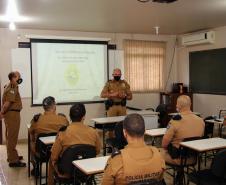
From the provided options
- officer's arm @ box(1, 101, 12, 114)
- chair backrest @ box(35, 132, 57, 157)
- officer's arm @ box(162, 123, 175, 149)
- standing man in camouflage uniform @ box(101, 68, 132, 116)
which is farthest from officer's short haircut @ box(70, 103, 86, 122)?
standing man in camouflage uniform @ box(101, 68, 132, 116)

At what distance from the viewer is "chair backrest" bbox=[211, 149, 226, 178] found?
276 centimetres

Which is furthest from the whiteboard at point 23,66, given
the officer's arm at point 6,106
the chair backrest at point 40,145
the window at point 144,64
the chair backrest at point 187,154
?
the chair backrest at point 187,154

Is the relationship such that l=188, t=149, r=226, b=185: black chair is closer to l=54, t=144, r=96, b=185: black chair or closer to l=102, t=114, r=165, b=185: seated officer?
l=102, t=114, r=165, b=185: seated officer

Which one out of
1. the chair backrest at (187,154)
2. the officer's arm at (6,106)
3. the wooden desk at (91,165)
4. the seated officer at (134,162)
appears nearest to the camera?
the seated officer at (134,162)

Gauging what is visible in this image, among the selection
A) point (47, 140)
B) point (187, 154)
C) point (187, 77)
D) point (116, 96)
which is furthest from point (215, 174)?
point (187, 77)

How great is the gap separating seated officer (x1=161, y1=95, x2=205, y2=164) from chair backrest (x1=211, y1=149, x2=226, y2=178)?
0.81 meters

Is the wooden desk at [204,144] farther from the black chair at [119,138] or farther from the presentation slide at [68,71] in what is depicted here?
the presentation slide at [68,71]

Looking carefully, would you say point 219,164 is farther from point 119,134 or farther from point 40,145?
point 40,145

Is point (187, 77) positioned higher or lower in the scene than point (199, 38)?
lower

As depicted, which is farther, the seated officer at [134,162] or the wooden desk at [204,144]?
the wooden desk at [204,144]

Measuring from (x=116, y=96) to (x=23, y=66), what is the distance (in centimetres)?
233

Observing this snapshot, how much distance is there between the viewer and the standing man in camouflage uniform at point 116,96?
6.50m

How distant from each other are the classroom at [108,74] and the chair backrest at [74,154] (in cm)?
9

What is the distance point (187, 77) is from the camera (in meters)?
8.54
